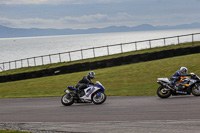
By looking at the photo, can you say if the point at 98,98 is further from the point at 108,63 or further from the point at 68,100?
the point at 108,63

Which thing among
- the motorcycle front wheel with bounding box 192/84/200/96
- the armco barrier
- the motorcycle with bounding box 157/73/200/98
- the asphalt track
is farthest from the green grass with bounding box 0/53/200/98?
the asphalt track

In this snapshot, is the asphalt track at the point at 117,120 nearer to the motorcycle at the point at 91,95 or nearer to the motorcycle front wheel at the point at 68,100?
the motorcycle at the point at 91,95

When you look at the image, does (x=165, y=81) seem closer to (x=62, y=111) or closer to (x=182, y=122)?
(x=62, y=111)

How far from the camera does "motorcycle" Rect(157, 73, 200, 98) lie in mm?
15422

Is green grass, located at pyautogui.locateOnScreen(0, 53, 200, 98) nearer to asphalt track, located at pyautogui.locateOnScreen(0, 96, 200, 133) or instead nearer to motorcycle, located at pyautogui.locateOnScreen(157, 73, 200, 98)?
motorcycle, located at pyautogui.locateOnScreen(157, 73, 200, 98)

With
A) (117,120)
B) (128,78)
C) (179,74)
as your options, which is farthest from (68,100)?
(128,78)

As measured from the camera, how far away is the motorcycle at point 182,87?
15422mm

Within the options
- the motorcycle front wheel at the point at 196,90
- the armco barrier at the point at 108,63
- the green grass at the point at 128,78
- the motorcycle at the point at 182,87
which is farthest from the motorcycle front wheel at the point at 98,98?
the armco barrier at the point at 108,63

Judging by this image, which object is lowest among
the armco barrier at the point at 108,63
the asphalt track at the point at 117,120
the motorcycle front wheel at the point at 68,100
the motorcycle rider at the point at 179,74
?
the asphalt track at the point at 117,120

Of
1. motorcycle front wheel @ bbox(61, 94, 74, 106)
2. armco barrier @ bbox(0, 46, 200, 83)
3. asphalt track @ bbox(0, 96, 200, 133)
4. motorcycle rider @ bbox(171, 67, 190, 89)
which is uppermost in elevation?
armco barrier @ bbox(0, 46, 200, 83)

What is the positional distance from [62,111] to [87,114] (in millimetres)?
1913

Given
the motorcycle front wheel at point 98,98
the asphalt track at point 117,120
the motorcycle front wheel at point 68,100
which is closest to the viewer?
the asphalt track at point 117,120

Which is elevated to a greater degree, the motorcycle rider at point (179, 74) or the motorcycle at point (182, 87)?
the motorcycle rider at point (179, 74)

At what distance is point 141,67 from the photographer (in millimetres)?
31781
